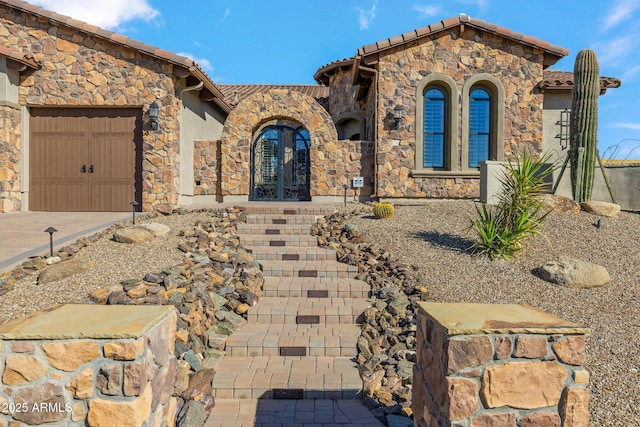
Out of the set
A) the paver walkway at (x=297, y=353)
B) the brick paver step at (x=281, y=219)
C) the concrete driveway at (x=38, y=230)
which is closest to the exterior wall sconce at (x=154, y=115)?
the concrete driveway at (x=38, y=230)

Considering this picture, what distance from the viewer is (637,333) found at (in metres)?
4.56

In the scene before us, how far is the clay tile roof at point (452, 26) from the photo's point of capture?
37.1 ft

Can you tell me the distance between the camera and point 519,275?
616 cm

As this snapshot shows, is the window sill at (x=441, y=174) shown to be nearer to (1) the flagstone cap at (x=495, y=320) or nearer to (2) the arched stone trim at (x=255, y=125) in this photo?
(2) the arched stone trim at (x=255, y=125)

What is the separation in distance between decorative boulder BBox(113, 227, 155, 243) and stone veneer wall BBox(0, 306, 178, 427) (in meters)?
4.78

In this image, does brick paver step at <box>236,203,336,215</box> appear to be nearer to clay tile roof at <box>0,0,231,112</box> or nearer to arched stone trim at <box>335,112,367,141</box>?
clay tile roof at <box>0,0,231,112</box>

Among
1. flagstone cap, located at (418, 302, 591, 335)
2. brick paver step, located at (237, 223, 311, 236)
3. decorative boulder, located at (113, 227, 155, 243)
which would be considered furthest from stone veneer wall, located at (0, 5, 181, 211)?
flagstone cap, located at (418, 302, 591, 335)

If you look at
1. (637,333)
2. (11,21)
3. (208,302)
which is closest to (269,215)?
(208,302)

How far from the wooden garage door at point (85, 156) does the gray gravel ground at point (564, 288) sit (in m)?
6.46

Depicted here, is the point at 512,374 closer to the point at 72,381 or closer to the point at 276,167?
the point at 72,381

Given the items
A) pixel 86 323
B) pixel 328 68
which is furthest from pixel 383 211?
pixel 328 68

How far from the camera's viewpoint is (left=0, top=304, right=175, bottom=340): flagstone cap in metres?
2.40

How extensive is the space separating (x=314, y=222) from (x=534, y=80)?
26.7ft

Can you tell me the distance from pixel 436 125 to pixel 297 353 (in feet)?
30.6
